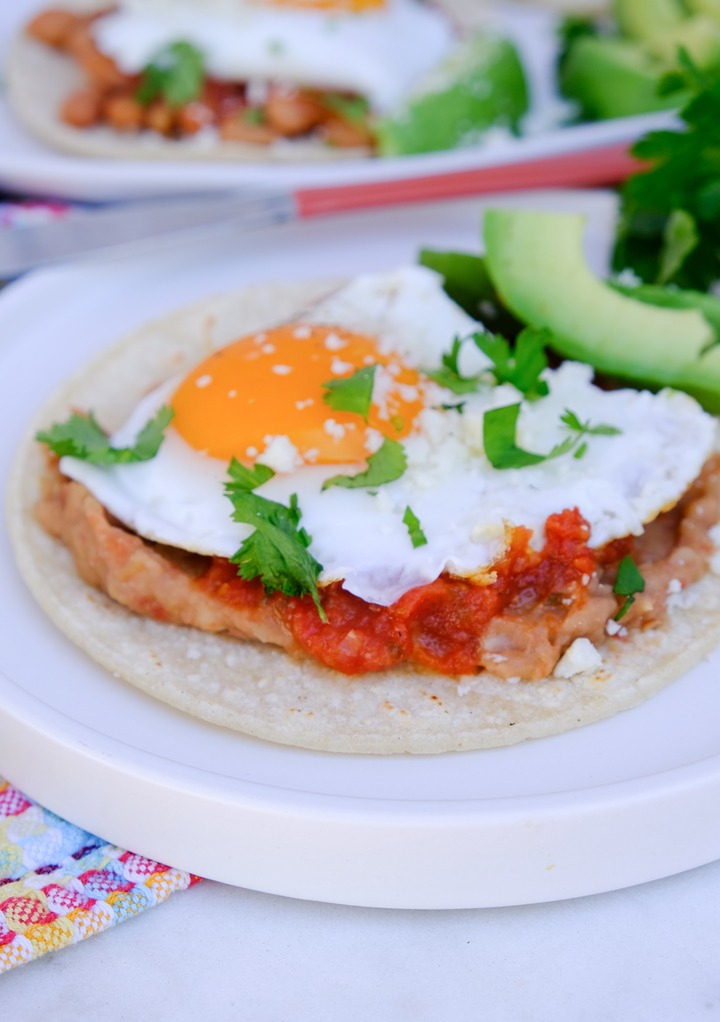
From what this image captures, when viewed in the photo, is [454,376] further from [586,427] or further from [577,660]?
[577,660]

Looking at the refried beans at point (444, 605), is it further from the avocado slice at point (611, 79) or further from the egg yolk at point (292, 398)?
the avocado slice at point (611, 79)

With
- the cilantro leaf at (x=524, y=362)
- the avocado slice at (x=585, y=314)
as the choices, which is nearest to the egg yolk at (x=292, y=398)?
the cilantro leaf at (x=524, y=362)

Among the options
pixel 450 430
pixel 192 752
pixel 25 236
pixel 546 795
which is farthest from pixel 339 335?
pixel 25 236

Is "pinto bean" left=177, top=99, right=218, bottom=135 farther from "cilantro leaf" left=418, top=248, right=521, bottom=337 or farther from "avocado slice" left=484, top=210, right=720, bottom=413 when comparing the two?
"avocado slice" left=484, top=210, right=720, bottom=413

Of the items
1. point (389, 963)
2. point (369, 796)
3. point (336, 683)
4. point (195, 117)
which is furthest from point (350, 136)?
point (389, 963)

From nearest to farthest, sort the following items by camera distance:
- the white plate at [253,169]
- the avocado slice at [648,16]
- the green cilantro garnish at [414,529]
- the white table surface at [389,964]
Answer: the white table surface at [389,964] → the green cilantro garnish at [414,529] → the white plate at [253,169] → the avocado slice at [648,16]

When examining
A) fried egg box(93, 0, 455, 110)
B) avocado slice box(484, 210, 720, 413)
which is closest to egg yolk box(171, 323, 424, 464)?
avocado slice box(484, 210, 720, 413)
